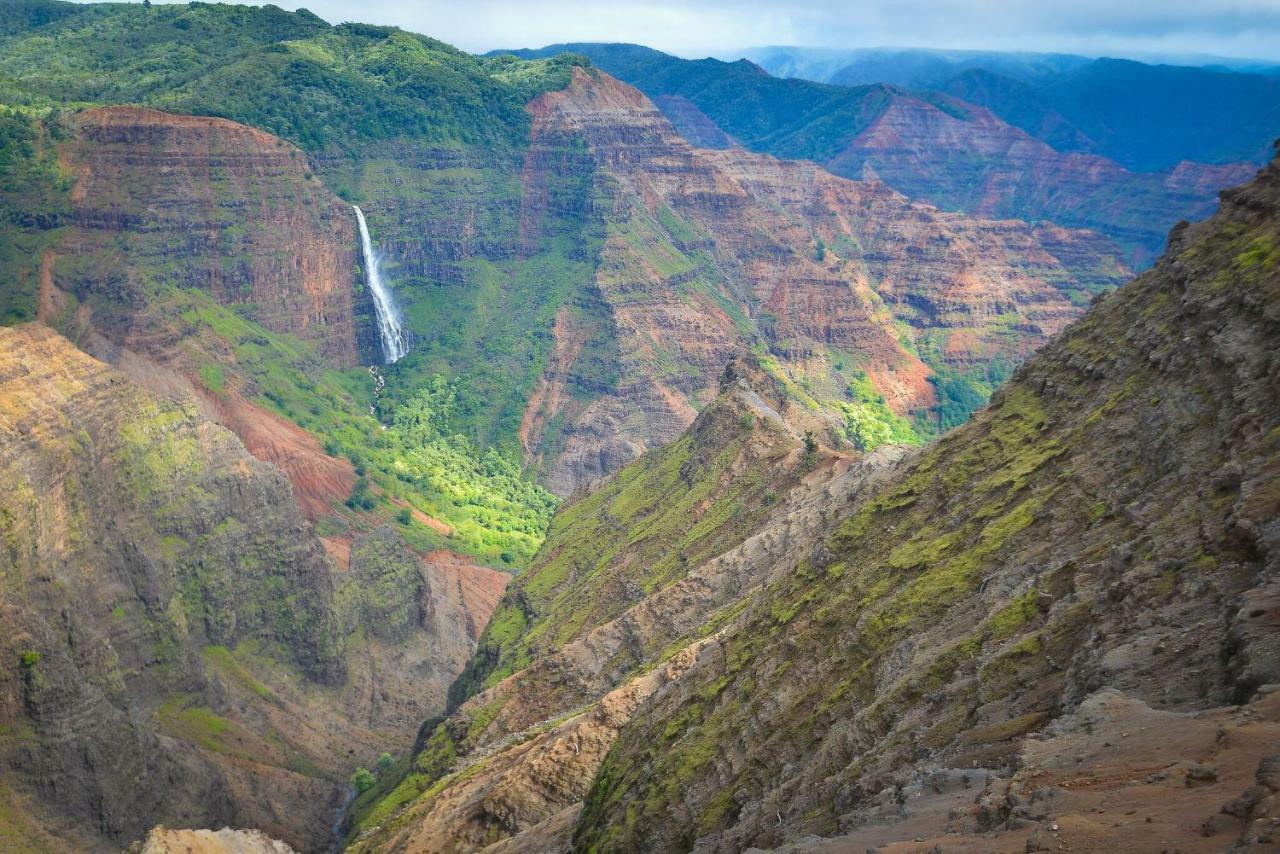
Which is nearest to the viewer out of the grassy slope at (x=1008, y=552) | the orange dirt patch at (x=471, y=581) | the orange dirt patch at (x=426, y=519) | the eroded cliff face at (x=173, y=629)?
the grassy slope at (x=1008, y=552)

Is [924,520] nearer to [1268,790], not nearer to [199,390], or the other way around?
[1268,790]

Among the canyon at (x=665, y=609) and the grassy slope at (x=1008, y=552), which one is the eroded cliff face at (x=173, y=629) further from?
the grassy slope at (x=1008, y=552)

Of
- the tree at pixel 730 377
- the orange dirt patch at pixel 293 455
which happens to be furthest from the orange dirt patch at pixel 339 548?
the tree at pixel 730 377

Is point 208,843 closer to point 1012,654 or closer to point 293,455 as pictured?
point 1012,654

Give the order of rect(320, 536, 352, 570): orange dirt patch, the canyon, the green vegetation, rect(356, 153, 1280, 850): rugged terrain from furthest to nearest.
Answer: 1. rect(320, 536, 352, 570): orange dirt patch
2. the green vegetation
3. the canyon
4. rect(356, 153, 1280, 850): rugged terrain

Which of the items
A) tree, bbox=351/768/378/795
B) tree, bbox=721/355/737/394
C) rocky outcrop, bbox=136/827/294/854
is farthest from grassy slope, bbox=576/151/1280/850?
tree, bbox=721/355/737/394

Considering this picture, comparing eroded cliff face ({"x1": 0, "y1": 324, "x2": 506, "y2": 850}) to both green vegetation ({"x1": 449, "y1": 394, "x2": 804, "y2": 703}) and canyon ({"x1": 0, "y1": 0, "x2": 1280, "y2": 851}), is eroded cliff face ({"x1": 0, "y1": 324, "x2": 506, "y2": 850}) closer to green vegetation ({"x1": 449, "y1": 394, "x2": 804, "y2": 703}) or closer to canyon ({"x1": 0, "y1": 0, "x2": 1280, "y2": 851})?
canyon ({"x1": 0, "y1": 0, "x2": 1280, "y2": 851})

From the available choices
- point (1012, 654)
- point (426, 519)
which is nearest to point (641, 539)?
point (1012, 654)
